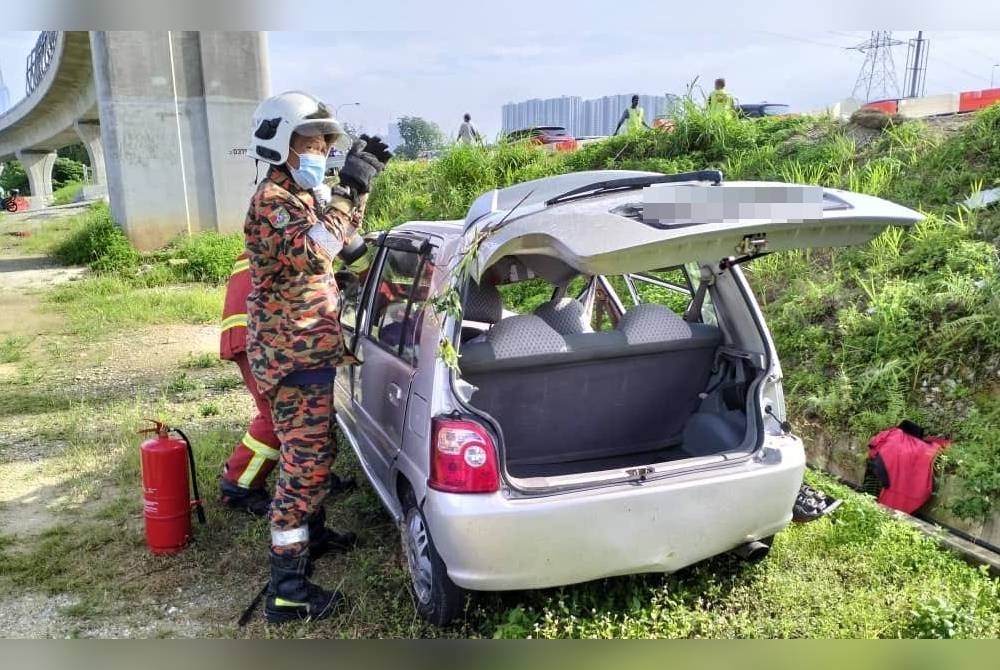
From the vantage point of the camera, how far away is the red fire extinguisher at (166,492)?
3516 mm

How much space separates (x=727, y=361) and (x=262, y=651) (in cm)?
236

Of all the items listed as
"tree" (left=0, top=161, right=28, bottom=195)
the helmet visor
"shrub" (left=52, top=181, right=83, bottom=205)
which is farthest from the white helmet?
"tree" (left=0, top=161, right=28, bottom=195)

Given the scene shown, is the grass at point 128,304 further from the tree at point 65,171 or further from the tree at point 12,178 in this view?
the tree at point 65,171

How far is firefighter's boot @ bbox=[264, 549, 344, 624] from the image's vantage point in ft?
9.90

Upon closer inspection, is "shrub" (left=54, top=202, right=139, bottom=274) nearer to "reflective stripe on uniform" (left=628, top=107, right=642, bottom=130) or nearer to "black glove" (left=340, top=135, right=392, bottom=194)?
"reflective stripe on uniform" (left=628, top=107, right=642, bottom=130)

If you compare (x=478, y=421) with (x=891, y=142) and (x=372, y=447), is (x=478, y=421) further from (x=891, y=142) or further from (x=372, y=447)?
(x=891, y=142)

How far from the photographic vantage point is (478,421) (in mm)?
2588

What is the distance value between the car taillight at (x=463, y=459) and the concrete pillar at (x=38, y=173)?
44.9 metres

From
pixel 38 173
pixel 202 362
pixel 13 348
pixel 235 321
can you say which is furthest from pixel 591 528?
pixel 38 173

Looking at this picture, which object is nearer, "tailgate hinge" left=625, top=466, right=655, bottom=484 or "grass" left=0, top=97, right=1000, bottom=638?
"tailgate hinge" left=625, top=466, right=655, bottom=484

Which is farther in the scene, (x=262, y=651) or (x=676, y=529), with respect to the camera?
(x=676, y=529)

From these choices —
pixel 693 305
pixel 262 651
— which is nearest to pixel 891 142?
pixel 693 305

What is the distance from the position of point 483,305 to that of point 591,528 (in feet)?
5.32

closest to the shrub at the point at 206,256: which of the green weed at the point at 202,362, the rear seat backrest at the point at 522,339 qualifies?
the green weed at the point at 202,362
